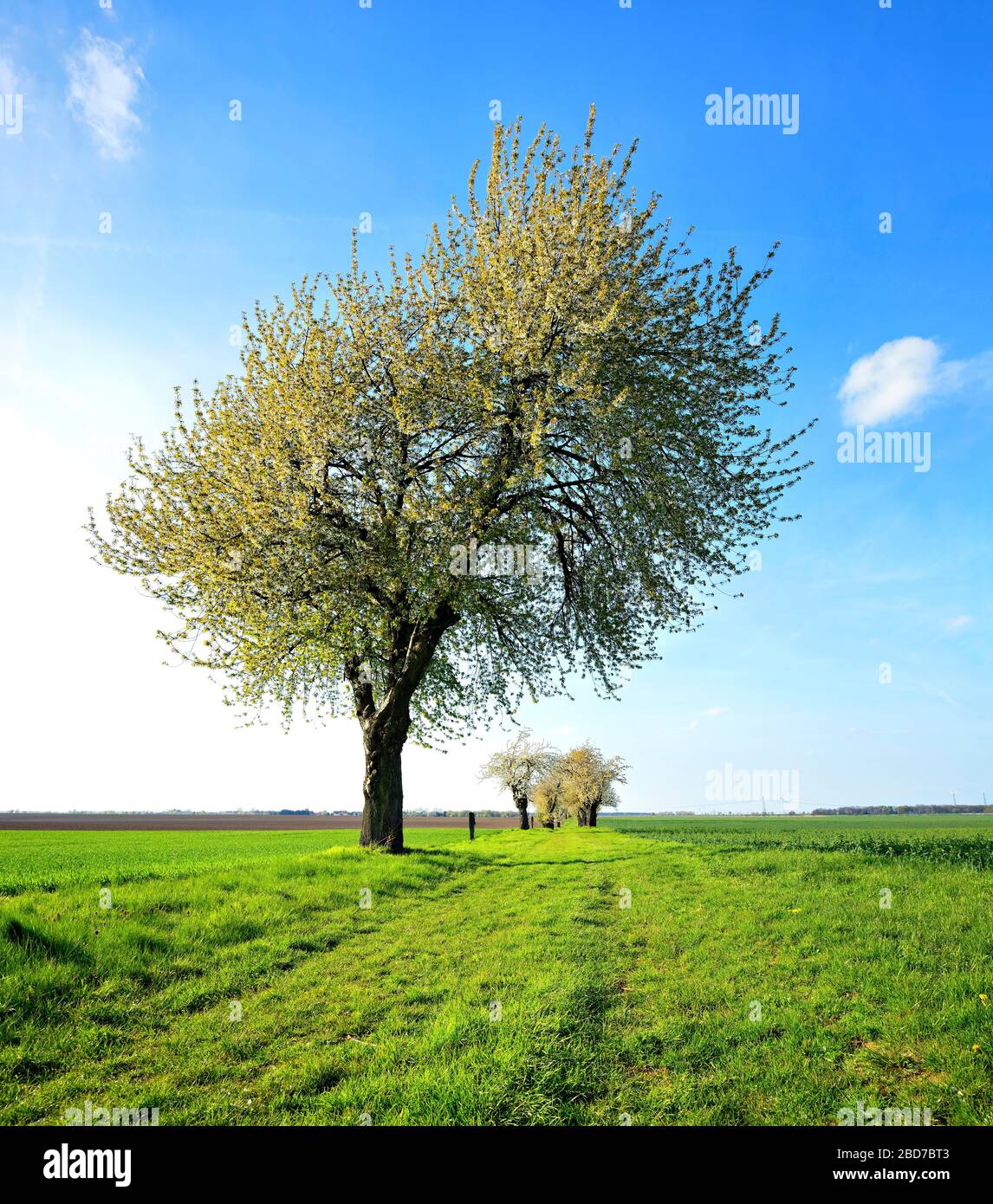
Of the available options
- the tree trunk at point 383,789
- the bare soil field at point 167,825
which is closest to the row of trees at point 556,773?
the bare soil field at point 167,825

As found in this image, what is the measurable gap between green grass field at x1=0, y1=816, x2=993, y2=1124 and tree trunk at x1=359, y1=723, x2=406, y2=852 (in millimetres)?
7329

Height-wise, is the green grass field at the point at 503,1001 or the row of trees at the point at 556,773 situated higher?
the green grass field at the point at 503,1001

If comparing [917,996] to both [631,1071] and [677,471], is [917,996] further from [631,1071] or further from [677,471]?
[677,471]

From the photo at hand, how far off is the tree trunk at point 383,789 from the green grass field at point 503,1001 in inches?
289

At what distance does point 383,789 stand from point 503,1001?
1577 cm

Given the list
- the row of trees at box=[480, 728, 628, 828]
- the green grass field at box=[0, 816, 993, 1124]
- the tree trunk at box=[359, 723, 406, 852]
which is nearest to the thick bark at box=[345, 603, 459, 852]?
the tree trunk at box=[359, 723, 406, 852]

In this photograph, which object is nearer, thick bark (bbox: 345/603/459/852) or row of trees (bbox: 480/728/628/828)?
thick bark (bbox: 345/603/459/852)

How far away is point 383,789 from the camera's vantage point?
2341cm

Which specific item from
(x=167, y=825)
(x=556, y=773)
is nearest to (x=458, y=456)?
(x=556, y=773)

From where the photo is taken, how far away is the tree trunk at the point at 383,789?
76.1ft

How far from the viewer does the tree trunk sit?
914 inches

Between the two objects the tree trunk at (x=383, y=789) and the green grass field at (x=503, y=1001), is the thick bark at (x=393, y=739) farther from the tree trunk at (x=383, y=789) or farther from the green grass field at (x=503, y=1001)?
the green grass field at (x=503, y=1001)
